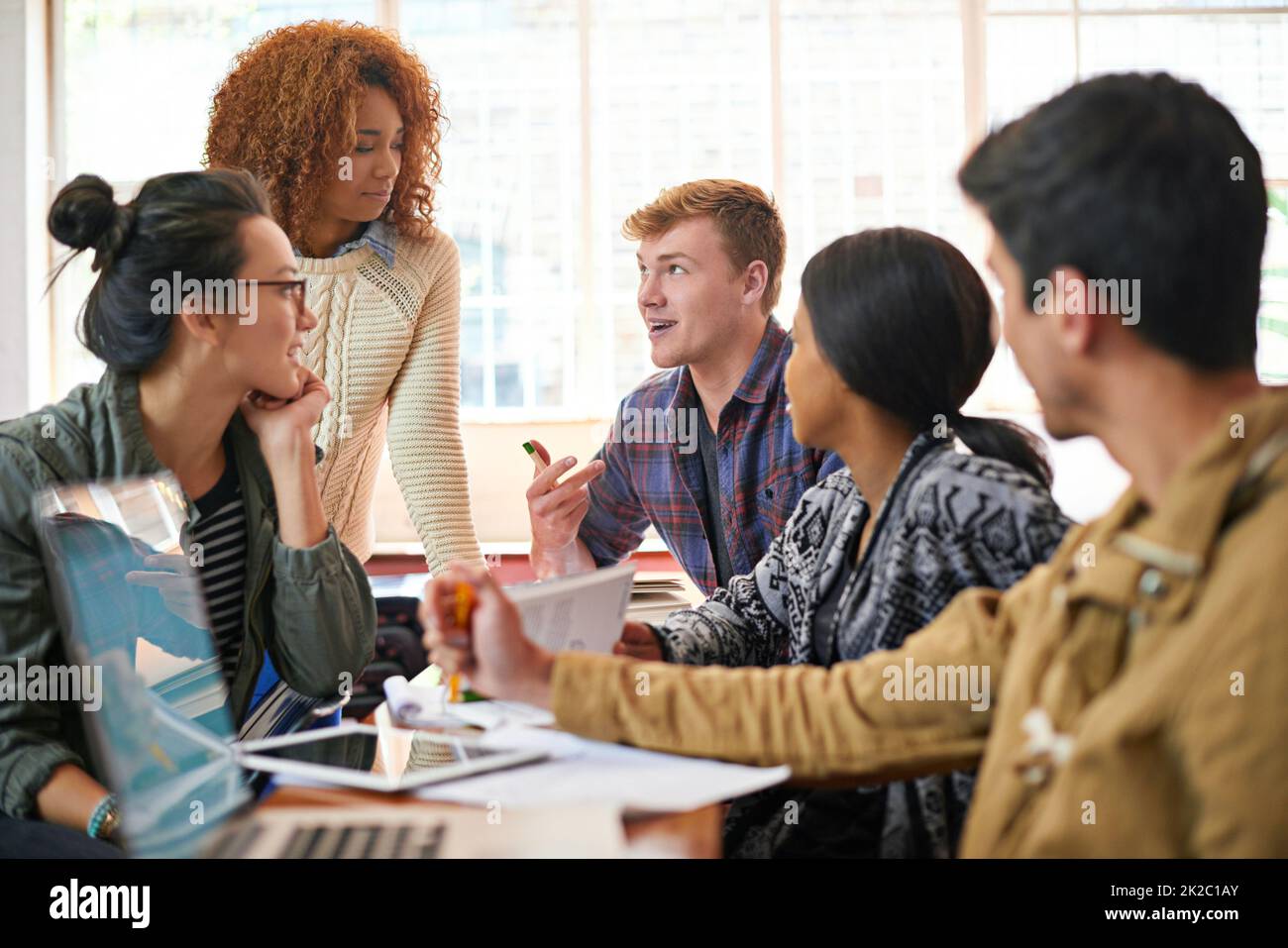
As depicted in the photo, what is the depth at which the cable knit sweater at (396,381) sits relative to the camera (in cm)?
234

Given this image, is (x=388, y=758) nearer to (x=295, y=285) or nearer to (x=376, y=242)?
(x=295, y=285)

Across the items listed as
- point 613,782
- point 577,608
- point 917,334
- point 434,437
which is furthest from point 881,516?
point 434,437

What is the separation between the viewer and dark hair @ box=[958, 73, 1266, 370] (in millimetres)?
927

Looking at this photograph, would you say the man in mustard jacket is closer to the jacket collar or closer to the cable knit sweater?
the jacket collar

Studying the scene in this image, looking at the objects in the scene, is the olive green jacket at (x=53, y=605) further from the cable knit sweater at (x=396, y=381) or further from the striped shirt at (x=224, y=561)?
the cable knit sweater at (x=396, y=381)

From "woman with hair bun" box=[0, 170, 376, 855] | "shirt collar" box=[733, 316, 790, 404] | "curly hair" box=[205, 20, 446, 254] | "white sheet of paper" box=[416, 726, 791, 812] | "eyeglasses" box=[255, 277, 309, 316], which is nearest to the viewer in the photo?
"white sheet of paper" box=[416, 726, 791, 812]

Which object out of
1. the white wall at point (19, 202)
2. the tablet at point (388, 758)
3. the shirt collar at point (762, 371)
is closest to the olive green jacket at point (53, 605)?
the tablet at point (388, 758)

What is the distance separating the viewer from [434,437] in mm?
2406

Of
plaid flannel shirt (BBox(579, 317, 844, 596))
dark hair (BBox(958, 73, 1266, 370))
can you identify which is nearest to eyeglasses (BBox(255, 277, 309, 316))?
plaid flannel shirt (BBox(579, 317, 844, 596))

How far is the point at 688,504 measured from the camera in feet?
8.40

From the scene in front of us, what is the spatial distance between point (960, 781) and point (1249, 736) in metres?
0.63

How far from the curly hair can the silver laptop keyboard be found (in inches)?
63.6

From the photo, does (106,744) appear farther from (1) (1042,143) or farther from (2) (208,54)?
(2) (208,54)
